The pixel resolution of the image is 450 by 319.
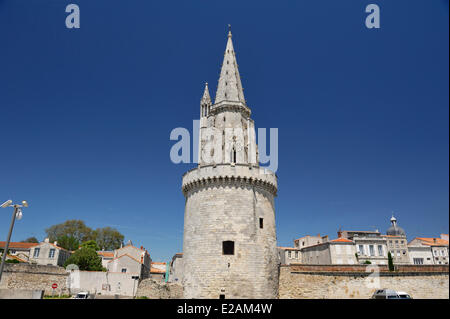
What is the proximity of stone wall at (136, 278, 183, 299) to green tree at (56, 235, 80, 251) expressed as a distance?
41.1 metres

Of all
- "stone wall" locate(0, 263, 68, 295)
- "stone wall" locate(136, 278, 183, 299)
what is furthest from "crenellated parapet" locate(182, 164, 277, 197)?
"stone wall" locate(0, 263, 68, 295)

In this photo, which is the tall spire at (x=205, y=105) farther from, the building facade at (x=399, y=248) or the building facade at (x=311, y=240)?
the building facade at (x=399, y=248)

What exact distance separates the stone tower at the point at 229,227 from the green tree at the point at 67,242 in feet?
151

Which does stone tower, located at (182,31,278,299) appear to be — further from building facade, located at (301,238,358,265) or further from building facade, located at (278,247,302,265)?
building facade, located at (278,247,302,265)

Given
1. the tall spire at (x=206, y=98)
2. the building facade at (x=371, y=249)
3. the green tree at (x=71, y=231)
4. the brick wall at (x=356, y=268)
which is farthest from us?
the green tree at (x=71, y=231)

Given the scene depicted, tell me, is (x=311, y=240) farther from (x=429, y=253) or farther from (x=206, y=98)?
(x=206, y=98)

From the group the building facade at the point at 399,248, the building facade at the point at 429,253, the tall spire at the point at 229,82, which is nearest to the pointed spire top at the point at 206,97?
the tall spire at the point at 229,82

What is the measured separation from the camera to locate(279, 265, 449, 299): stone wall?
25203mm

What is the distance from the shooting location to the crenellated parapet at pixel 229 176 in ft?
82.4
